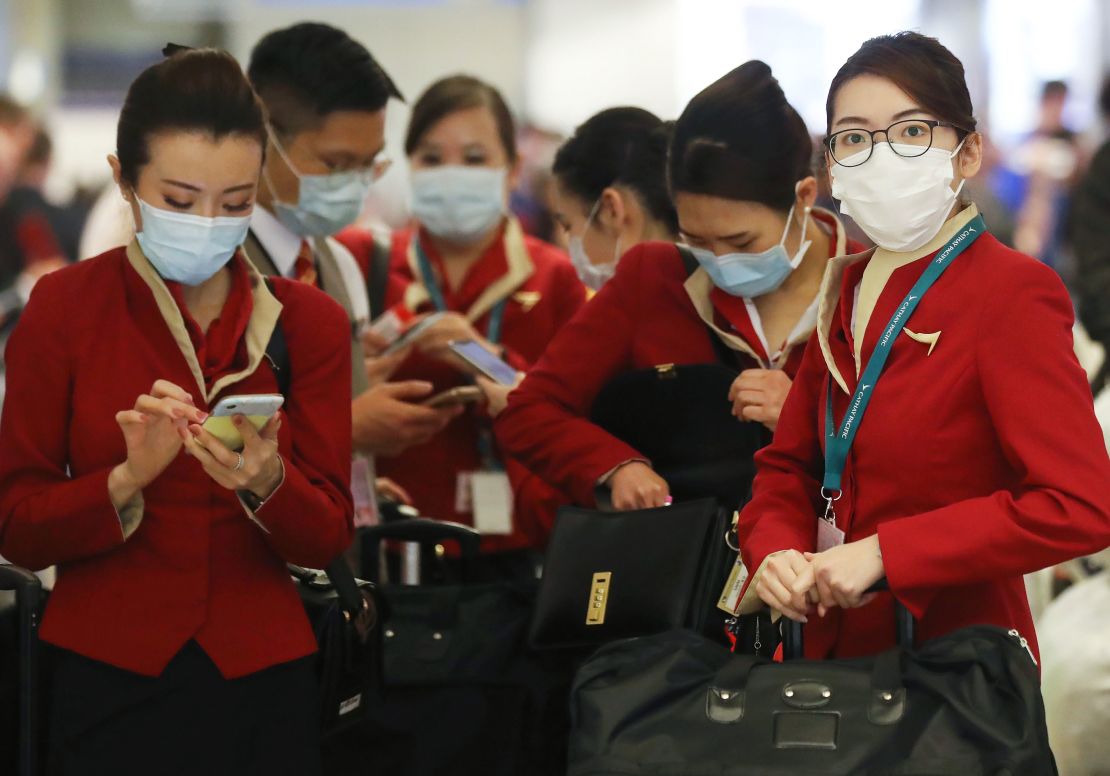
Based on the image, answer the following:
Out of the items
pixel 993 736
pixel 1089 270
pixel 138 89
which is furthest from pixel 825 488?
pixel 1089 270

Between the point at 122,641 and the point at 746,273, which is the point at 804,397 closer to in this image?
the point at 746,273

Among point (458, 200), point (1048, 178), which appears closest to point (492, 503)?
point (458, 200)

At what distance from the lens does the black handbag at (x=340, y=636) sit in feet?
9.48

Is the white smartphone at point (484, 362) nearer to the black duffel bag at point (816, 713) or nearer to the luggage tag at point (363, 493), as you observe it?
the luggage tag at point (363, 493)

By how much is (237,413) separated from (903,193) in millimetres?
1066

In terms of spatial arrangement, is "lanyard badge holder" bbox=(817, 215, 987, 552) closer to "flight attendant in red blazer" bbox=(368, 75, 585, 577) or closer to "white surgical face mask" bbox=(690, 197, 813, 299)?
"white surgical face mask" bbox=(690, 197, 813, 299)

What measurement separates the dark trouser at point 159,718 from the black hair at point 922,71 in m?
1.37

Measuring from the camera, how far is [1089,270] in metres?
5.86

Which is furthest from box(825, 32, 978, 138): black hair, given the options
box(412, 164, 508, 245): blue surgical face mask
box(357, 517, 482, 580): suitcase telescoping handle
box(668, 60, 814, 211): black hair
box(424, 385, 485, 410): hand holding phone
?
box(412, 164, 508, 245): blue surgical face mask

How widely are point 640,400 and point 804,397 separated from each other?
0.63 m

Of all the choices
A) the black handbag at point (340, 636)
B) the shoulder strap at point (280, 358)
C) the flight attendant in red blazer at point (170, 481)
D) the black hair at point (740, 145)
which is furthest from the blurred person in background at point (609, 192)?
the flight attendant in red blazer at point (170, 481)

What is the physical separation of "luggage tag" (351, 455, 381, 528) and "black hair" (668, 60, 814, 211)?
1088mm

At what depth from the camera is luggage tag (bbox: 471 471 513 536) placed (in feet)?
13.1

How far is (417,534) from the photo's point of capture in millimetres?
3477
